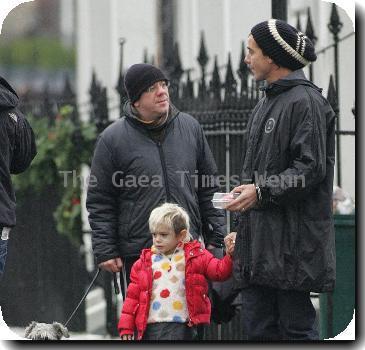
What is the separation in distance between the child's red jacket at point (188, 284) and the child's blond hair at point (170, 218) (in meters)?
0.11

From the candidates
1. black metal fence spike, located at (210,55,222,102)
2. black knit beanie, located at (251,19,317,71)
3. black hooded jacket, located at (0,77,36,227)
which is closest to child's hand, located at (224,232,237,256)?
black knit beanie, located at (251,19,317,71)

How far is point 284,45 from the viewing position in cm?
514

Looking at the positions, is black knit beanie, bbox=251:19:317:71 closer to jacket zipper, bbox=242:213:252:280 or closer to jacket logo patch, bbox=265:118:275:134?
jacket logo patch, bbox=265:118:275:134

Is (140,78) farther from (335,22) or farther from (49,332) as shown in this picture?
(335,22)

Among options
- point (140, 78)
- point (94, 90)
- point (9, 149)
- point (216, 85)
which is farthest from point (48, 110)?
point (9, 149)

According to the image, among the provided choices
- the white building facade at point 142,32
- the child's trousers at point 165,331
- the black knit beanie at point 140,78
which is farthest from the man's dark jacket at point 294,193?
the white building facade at point 142,32

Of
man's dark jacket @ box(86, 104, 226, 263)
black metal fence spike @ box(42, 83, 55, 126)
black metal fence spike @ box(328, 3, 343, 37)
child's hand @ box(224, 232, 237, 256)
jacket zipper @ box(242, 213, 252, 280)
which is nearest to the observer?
jacket zipper @ box(242, 213, 252, 280)

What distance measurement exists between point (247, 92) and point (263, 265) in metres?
2.24

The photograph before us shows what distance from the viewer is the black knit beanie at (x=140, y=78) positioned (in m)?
5.62

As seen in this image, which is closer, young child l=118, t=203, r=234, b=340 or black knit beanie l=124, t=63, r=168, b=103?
young child l=118, t=203, r=234, b=340

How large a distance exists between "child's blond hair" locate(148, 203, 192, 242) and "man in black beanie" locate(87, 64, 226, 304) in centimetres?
20

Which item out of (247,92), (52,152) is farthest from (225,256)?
(52,152)

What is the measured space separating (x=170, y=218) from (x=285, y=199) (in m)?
0.64

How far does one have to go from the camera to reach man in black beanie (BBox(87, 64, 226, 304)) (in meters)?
5.57
